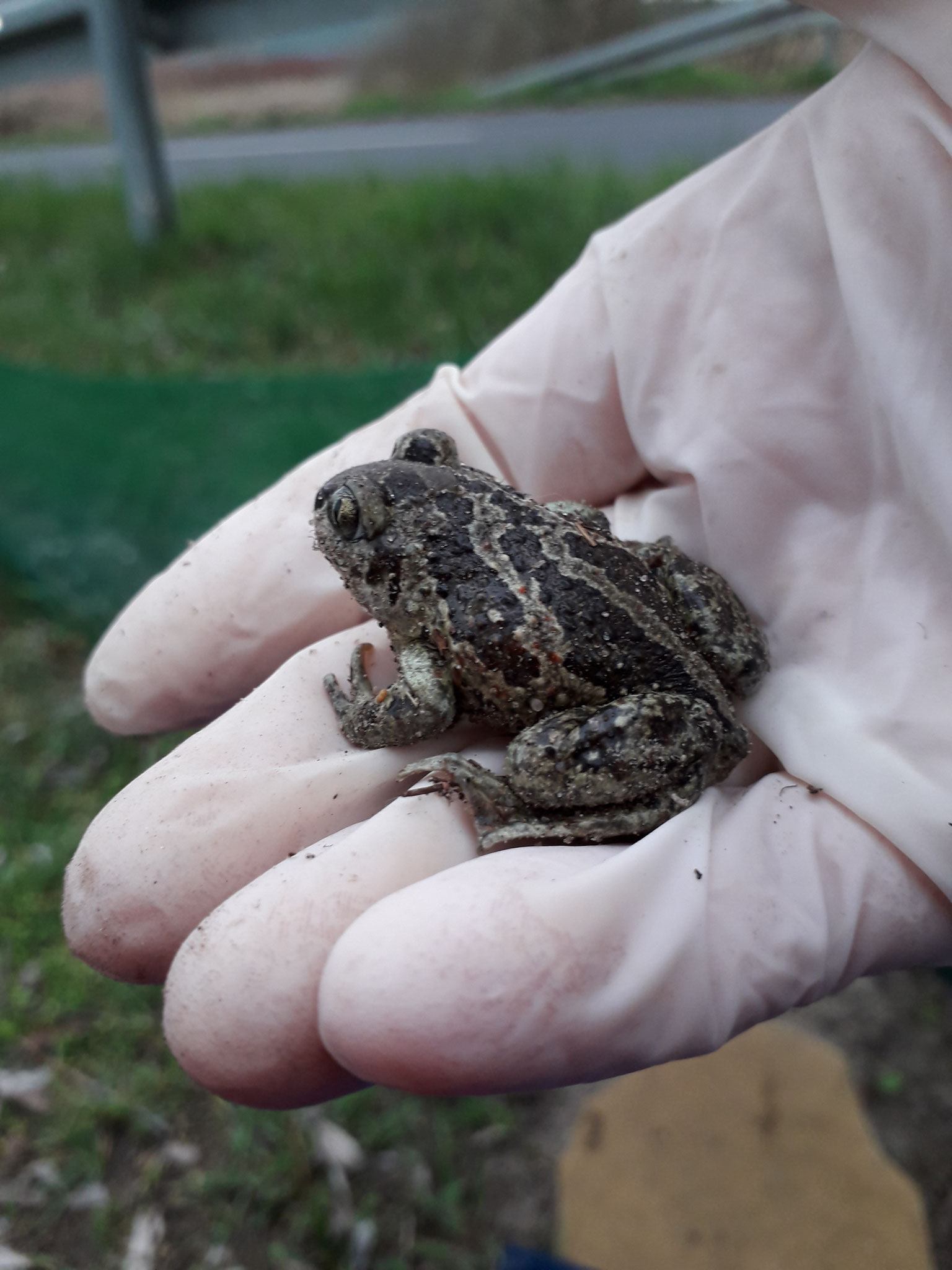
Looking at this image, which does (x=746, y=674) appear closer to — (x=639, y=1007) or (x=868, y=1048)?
(x=639, y=1007)

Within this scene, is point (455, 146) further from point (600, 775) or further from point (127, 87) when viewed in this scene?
point (600, 775)

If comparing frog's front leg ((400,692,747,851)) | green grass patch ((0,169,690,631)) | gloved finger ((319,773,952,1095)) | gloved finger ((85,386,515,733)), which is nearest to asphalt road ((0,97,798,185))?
green grass patch ((0,169,690,631))

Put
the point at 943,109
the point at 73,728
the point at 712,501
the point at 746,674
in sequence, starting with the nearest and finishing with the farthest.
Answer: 1. the point at 943,109
2. the point at 746,674
3. the point at 712,501
4. the point at 73,728

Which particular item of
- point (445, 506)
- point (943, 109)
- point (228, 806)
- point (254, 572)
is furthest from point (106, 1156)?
point (943, 109)

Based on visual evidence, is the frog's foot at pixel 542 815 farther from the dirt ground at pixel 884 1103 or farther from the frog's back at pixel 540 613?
the dirt ground at pixel 884 1103

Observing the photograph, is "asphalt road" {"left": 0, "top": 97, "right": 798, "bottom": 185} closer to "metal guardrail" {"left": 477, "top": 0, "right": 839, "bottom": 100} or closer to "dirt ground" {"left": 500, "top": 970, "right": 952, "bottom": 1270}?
"metal guardrail" {"left": 477, "top": 0, "right": 839, "bottom": 100}

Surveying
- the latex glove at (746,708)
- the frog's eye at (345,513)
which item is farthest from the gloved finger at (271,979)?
the frog's eye at (345,513)
